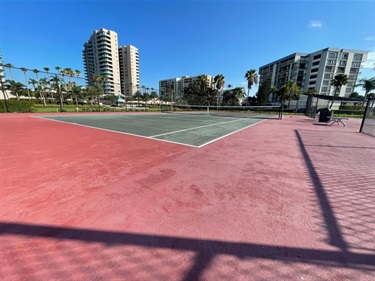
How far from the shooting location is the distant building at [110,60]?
316 feet

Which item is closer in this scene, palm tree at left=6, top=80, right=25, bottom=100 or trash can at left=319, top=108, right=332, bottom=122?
trash can at left=319, top=108, right=332, bottom=122

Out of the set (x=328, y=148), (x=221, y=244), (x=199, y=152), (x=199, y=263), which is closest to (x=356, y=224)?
(x=221, y=244)

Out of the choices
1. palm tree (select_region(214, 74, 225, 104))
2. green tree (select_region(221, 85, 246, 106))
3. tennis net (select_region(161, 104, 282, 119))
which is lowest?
tennis net (select_region(161, 104, 282, 119))

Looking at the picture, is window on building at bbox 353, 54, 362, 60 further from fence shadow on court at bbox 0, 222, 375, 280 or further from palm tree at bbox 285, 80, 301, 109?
fence shadow on court at bbox 0, 222, 375, 280

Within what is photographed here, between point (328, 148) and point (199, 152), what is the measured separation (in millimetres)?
5747

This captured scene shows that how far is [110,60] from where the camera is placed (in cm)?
9825

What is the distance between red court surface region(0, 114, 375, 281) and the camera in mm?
1779

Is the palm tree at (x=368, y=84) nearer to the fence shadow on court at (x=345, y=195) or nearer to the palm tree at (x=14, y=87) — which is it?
the fence shadow on court at (x=345, y=195)

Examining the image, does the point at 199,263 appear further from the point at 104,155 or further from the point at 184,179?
the point at 104,155

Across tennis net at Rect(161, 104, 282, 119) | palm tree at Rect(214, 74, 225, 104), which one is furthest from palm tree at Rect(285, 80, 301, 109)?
palm tree at Rect(214, 74, 225, 104)

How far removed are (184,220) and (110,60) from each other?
118 meters

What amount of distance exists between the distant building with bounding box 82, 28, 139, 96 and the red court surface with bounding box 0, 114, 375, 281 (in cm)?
9662

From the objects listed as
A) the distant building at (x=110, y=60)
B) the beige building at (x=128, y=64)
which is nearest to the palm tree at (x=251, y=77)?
the distant building at (x=110, y=60)

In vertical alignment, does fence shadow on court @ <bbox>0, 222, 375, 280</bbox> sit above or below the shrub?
below
